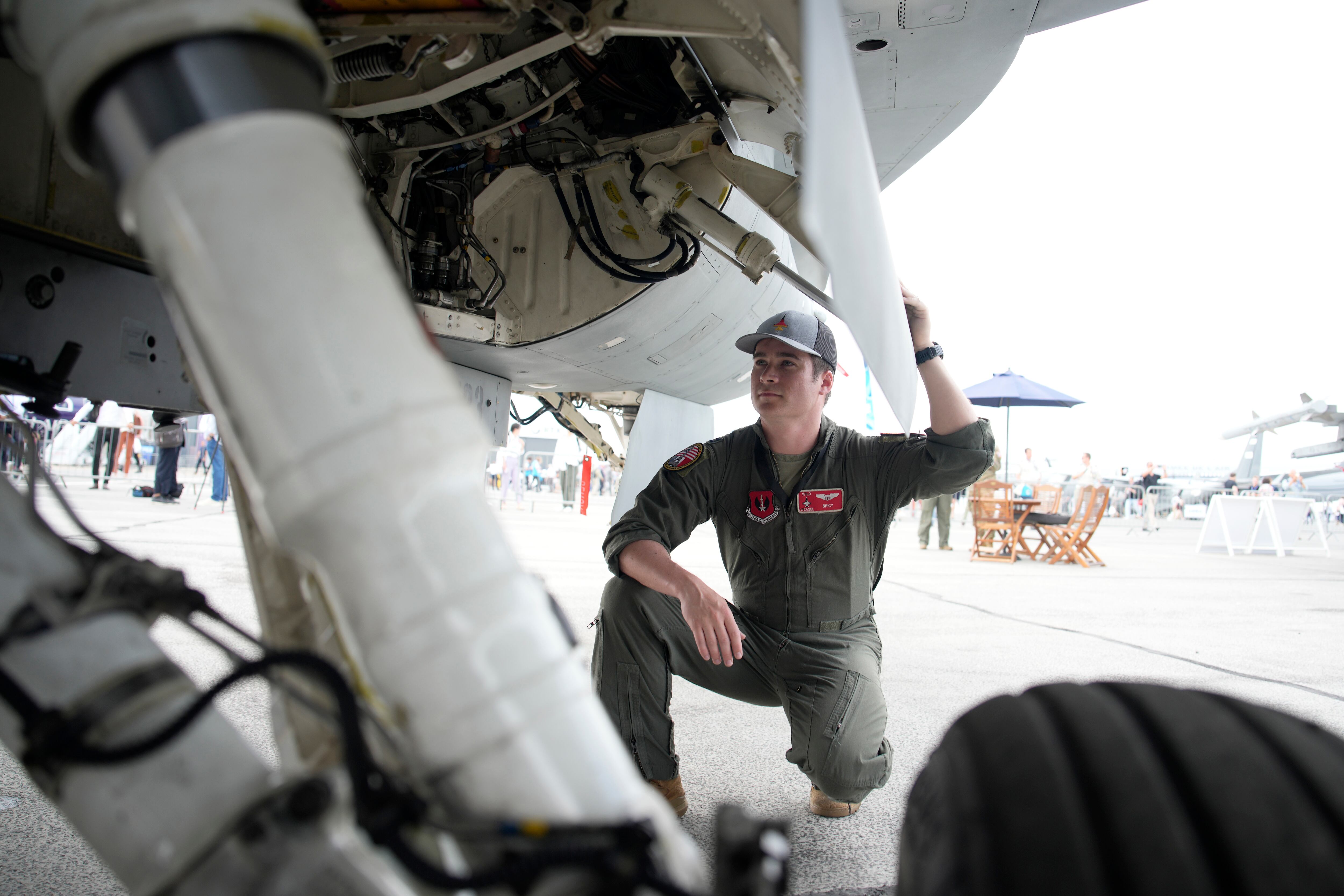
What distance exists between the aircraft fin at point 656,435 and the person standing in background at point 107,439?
28.6 feet

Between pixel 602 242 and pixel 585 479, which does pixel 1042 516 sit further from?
pixel 602 242

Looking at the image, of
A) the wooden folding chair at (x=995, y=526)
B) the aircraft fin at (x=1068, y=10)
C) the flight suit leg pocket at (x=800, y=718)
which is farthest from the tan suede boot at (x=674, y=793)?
the wooden folding chair at (x=995, y=526)

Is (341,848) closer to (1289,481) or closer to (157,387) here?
(157,387)

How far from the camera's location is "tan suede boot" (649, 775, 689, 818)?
5.17ft

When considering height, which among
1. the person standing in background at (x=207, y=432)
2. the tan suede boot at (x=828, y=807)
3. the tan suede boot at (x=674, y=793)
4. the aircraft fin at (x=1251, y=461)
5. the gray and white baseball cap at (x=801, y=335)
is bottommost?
the tan suede boot at (x=828, y=807)

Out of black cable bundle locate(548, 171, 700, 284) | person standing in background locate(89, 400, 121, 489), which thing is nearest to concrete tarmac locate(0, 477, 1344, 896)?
black cable bundle locate(548, 171, 700, 284)

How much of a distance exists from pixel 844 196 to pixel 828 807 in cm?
145

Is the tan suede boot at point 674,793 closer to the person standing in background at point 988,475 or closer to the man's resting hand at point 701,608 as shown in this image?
the man's resting hand at point 701,608

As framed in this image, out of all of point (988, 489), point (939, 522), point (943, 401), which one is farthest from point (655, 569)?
point (939, 522)

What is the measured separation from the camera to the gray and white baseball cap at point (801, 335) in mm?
1977

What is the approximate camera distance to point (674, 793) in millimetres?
1595

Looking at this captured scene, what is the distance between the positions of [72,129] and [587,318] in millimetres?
2103

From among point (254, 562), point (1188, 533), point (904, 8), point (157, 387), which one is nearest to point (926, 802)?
point (254, 562)

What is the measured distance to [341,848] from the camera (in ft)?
1.43
